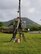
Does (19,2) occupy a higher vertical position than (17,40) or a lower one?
higher

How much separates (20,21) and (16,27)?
91 cm

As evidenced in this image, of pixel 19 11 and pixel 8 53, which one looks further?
pixel 19 11

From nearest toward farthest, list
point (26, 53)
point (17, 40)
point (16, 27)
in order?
point (26, 53)
point (17, 40)
point (16, 27)

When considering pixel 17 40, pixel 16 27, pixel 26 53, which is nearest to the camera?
pixel 26 53

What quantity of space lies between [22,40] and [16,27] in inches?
59.8

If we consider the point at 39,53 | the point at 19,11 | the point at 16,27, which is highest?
the point at 19,11

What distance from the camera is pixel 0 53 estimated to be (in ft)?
48.2

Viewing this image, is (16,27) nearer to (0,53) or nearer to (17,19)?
(17,19)

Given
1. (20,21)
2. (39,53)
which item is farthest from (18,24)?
(39,53)

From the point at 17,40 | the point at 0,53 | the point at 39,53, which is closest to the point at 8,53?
the point at 0,53

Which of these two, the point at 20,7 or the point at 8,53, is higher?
the point at 20,7

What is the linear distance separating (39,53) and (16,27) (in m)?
10.4

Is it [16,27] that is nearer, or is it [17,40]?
[17,40]

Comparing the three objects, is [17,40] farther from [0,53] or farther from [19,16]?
[0,53]
